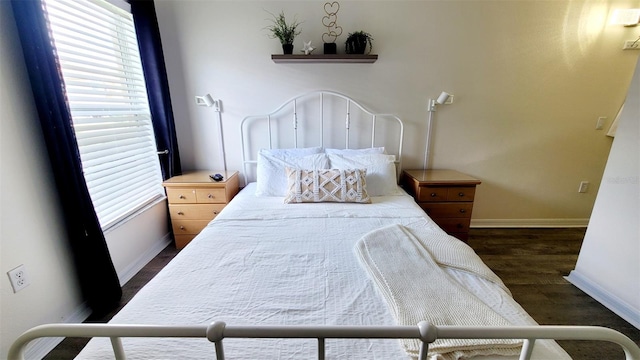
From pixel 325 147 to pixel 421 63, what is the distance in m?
1.20

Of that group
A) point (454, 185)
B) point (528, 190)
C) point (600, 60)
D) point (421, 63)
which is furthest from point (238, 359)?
point (600, 60)

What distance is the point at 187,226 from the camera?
93.8 inches

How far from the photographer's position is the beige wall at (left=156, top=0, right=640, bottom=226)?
7.58ft

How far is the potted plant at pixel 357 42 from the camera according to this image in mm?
2230

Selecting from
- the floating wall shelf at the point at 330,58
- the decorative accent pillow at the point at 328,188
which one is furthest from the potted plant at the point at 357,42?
the decorative accent pillow at the point at 328,188

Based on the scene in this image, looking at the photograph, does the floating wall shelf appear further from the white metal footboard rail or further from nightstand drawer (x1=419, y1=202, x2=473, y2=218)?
the white metal footboard rail

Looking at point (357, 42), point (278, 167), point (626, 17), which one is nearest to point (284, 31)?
point (357, 42)

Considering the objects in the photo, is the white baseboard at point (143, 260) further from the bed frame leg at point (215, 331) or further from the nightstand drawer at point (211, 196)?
the bed frame leg at point (215, 331)

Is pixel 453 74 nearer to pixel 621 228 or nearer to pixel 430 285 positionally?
pixel 621 228

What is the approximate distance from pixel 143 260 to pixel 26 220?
100cm

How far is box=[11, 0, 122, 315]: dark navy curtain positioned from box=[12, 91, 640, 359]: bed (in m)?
0.73

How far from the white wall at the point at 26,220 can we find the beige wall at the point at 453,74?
1236 millimetres

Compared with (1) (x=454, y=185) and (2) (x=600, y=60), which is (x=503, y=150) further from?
(2) (x=600, y=60)

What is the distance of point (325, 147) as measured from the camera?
2602mm
